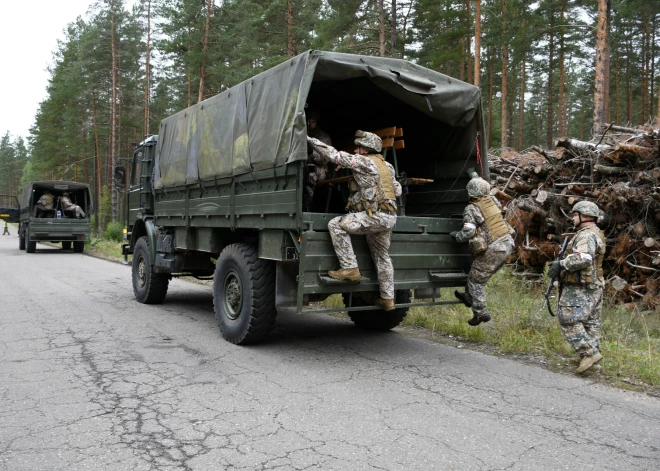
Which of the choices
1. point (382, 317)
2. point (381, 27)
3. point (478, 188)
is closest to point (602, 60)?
point (381, 27)

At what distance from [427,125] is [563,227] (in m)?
3.26

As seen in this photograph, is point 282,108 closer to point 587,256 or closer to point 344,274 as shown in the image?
point 344,274

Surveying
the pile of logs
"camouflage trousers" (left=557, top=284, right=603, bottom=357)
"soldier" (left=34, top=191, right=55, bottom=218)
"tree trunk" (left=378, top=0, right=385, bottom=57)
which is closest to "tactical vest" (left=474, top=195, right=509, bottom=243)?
"camouflage trousers" (left=557, top=284, right=603, bottom=357)

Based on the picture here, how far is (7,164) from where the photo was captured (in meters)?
92.7

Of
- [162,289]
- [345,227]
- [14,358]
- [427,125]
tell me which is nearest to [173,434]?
[345,227]

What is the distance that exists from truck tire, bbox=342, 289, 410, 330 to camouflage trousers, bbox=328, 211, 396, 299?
118 centimetres

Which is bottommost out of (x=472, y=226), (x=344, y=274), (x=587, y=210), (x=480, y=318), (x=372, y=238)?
(x=480, y=318)

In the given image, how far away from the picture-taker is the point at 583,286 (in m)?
5.20

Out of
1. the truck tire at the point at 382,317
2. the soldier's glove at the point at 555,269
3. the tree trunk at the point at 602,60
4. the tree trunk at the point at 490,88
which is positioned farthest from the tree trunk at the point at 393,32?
the soldier's glove at the point at 555,269

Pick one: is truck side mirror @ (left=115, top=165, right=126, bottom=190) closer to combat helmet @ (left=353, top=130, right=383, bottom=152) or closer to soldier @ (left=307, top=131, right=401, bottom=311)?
soldier @ (left=307, top=131, right=401, bottom=311)

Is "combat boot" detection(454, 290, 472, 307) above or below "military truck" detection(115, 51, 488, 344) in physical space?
below

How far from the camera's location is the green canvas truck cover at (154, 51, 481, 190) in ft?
17.2

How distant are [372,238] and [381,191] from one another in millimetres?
472

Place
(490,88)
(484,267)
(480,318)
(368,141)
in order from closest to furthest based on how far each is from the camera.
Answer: (368,141)
(484,267)
(480,318)
(490,88)
